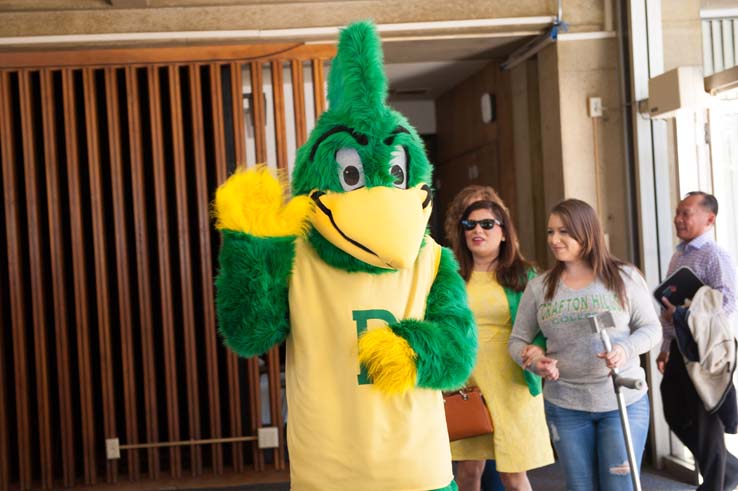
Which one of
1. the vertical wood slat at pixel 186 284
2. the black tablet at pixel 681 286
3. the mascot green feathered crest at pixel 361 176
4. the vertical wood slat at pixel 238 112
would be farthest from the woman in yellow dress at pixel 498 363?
the vertical wood slat at pixel 186 284

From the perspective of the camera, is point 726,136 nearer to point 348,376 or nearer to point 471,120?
point 348,376

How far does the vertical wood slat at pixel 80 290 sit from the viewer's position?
5.43m

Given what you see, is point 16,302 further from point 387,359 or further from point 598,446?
point 387,359

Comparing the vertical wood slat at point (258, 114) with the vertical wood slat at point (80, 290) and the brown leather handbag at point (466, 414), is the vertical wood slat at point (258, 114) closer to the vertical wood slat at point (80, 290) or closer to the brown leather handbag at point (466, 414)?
the vertical wood slat at point (80, 290)

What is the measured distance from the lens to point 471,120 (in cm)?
817

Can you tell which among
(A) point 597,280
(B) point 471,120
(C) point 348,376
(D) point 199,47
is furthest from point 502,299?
(B) point 471,120

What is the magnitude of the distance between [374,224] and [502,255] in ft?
4.61

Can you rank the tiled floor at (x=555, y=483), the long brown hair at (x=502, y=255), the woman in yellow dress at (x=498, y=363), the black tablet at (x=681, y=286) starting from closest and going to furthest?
the woman in yellow dress at (x=498, y=363) → the long brown hair at (x=502, y=255) → the black tablet at (x=681, y=286) → the tiled floor at (x=555, y=483)

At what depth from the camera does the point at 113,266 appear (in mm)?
5859

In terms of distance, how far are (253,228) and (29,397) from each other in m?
3.87

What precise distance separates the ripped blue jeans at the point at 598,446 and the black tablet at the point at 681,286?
1.20 m

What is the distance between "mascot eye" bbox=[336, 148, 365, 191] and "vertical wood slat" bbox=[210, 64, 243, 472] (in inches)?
123

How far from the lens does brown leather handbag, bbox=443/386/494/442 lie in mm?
3312

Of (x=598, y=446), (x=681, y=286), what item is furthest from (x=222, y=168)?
(x=598, y=446)
